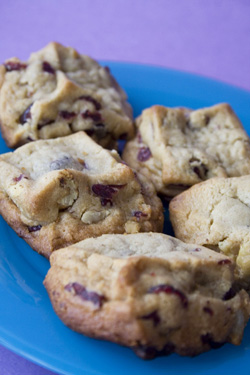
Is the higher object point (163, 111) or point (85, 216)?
point (163, 111)

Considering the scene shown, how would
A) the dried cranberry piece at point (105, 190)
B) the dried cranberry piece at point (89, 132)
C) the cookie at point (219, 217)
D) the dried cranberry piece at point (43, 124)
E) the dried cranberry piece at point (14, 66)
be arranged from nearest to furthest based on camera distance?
the cookie at point (219, 217) → the dried cranberry piece at point (105, 190) → the dried cranberry piece at point (43, 124) → the dried cranberry piece at point (89, 132) → the dried cranberry piece at point (14, 66)

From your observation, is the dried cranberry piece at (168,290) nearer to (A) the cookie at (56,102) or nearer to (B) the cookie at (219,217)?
(B) the cookie at (219,217)

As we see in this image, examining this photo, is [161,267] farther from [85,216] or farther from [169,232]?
[169,232]

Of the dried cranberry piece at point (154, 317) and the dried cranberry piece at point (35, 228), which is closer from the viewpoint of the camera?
the dried cranberry piece at point (154, 317)

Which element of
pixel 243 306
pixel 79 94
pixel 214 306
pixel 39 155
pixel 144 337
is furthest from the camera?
pixel 79 94

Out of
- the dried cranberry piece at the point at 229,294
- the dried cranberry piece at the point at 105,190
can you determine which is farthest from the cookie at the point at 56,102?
the dried cranberry piece at the point at 229,294

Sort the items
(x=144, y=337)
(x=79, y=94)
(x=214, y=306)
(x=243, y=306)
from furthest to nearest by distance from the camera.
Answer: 1. (x=79, y=94)
2. (x=243, y=306)
3. (x=214, y=306)
4. (x=144, y=337)

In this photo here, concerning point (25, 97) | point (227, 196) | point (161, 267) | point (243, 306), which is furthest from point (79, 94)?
point (243, 306)
